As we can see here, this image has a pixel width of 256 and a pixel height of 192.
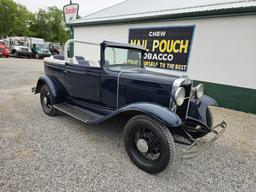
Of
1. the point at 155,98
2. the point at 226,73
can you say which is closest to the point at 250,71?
the point at 226,73

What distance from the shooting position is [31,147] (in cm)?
281

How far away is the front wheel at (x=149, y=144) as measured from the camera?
2201 mm

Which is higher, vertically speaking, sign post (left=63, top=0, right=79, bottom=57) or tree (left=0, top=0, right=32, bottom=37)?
tree (left=0, top=0, right=32, bottom=37)

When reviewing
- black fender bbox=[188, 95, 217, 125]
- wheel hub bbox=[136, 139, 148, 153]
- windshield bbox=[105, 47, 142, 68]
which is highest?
windshield bbox=[105, 47, 142, 68]

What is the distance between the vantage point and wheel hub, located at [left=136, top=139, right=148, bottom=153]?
2.40 m

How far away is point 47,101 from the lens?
13.8ft

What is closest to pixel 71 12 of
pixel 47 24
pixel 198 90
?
pixel 198 90

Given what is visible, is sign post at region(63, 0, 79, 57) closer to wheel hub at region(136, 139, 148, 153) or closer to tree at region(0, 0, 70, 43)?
wheel hub at region(136, 139, 148, 153)

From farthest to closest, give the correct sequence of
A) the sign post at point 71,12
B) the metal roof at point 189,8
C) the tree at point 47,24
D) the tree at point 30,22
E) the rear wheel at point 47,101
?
the tree at point 47,24
the tree at point 30,22
the sign post at point 71,12
the metal roof at point 189,8
the rear wheel at point 47,101

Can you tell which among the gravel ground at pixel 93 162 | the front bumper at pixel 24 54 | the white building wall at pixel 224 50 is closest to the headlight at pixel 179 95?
the gravel ground at pixel 93 162

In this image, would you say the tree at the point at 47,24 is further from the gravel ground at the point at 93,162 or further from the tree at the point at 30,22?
the gravel ground at the point at 93,162

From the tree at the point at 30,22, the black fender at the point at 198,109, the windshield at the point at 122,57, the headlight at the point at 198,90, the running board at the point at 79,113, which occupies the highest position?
the tree at the point at 30,22

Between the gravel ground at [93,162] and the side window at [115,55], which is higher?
the side window at [115,55]

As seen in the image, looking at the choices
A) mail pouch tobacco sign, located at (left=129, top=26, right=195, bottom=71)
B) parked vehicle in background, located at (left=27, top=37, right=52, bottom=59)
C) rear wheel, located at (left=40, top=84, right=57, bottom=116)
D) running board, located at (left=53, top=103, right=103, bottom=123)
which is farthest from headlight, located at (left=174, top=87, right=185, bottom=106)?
parked vehicle in background, located at (left=27, top=37, right=52, bottom=59)
